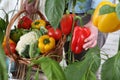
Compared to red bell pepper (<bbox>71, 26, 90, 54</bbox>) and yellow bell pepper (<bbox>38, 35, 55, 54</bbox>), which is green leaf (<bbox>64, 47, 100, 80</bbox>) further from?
yellow bell pepper (<bbox>38, 35, 55, 54</bbox>)

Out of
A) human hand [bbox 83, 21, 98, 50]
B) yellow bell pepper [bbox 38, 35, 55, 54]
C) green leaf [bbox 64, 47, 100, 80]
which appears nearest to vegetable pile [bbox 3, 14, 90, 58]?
yellow bell pepper [bbox 38, 35, 55, 54]

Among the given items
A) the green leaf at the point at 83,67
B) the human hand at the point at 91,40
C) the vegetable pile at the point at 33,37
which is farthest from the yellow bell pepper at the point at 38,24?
the green leaf at the point at 83,67

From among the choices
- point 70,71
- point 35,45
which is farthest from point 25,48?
point 70,71

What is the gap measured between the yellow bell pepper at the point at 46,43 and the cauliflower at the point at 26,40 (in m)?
0.03

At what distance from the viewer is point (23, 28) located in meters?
1.04

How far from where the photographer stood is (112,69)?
0.43 metres

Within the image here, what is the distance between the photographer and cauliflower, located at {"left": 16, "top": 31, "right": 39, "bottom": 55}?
3.30 ft

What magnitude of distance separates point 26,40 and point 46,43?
0.26ft

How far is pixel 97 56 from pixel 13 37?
2.02 feet

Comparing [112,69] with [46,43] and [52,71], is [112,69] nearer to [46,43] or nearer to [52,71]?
[52,71]

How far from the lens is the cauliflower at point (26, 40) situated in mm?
1007

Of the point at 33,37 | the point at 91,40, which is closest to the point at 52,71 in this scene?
the point at 91,40

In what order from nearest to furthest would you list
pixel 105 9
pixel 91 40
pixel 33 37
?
pixel 105 9
pixel 91 40
pixel 33 37

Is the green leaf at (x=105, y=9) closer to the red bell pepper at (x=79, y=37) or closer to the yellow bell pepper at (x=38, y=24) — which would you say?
the red bell pepper at (x=79, y=37)
